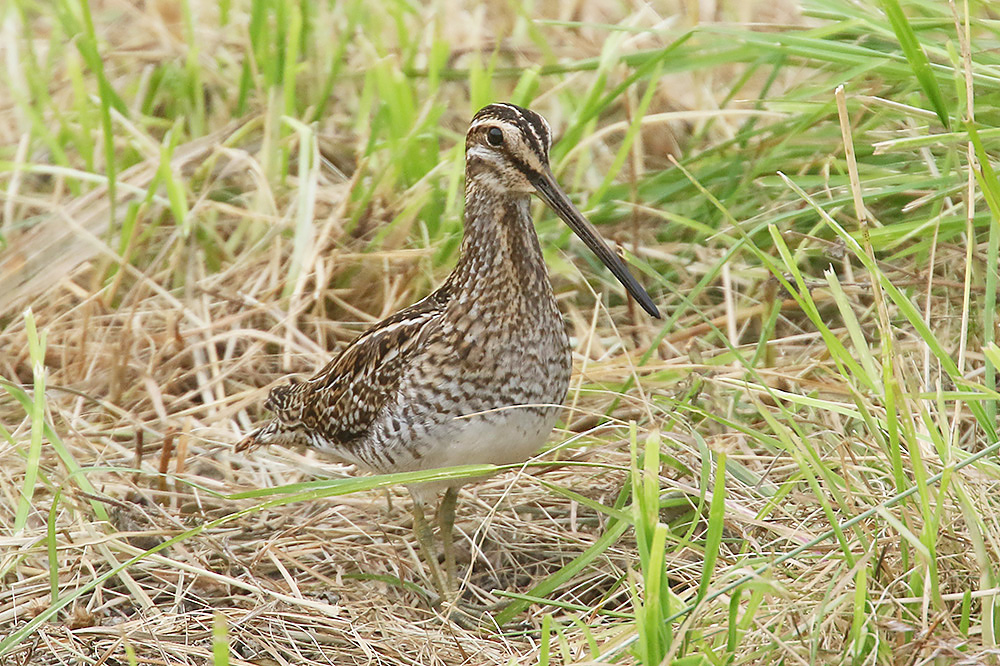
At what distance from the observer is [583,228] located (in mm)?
3428

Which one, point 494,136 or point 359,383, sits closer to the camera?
point 494,136

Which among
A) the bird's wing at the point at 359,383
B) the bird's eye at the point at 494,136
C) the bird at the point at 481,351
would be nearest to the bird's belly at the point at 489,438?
the bird at the point at 481,351

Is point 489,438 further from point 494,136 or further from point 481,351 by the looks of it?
point 494,136

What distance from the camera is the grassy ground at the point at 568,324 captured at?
2666mm

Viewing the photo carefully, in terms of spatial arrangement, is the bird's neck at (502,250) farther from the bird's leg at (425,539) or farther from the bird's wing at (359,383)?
the bird's leg at (425,539)

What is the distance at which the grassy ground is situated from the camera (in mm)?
2666

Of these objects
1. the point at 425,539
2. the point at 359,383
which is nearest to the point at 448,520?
the point at 425,539

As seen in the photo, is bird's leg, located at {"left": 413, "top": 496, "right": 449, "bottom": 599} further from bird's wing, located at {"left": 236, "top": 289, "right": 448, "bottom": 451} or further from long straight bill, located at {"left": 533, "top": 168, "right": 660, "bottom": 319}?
long straight bill, located at {"left": 533, "top": 168, "right": 660, "bottom": 319}

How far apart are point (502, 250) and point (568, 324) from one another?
1.25m

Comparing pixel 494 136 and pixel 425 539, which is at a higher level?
pixel 494 136

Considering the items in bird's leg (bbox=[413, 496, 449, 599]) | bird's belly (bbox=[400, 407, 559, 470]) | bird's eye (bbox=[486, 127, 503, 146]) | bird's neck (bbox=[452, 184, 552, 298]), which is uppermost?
bird's eye (bbox=[486, 127, 503, 146])

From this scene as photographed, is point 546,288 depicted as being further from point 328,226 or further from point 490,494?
point 328,226

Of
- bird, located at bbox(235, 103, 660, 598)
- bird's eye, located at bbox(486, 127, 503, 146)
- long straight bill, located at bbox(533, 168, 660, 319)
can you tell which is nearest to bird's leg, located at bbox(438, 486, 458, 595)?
bird, located at bbox(235, 103, 660, 598)

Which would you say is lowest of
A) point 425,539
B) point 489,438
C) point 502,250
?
point 425,539
